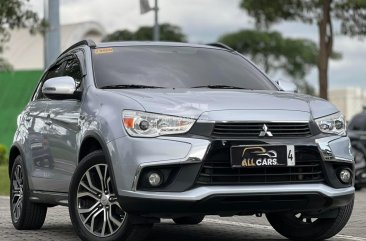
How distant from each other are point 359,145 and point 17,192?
9358 mm

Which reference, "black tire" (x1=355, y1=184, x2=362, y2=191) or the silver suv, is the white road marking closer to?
the silver suv

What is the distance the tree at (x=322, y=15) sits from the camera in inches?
917

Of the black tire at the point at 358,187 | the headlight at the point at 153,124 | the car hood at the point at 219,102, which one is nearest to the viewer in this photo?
the headlight at the point at 153,124

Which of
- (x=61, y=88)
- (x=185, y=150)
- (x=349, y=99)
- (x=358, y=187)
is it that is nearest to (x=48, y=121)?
(x=61, y=88)

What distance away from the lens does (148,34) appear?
3017 inches

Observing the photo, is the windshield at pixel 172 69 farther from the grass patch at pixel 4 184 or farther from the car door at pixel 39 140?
the grass patch at pixel 4 184

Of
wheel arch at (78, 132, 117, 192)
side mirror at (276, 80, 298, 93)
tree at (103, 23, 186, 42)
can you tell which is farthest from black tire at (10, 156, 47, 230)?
tree at (103, 23, 186, 42)

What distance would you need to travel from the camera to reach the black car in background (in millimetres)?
16100

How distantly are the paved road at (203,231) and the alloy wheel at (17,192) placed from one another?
0.59 feet

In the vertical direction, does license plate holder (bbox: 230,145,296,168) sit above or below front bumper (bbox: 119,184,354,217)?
above

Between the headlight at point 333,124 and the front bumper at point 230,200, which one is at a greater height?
the headlight at point 333,124

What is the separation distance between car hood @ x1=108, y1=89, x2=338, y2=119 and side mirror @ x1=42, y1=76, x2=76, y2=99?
0.49 metres

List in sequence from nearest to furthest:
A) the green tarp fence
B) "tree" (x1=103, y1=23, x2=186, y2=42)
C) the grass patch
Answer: the grass patch < the green tarp fence < "tree" (x1=103, y1=23, x2=186, y2=42)

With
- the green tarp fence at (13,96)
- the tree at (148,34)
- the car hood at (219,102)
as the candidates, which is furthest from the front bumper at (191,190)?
the tree at (148,34)
